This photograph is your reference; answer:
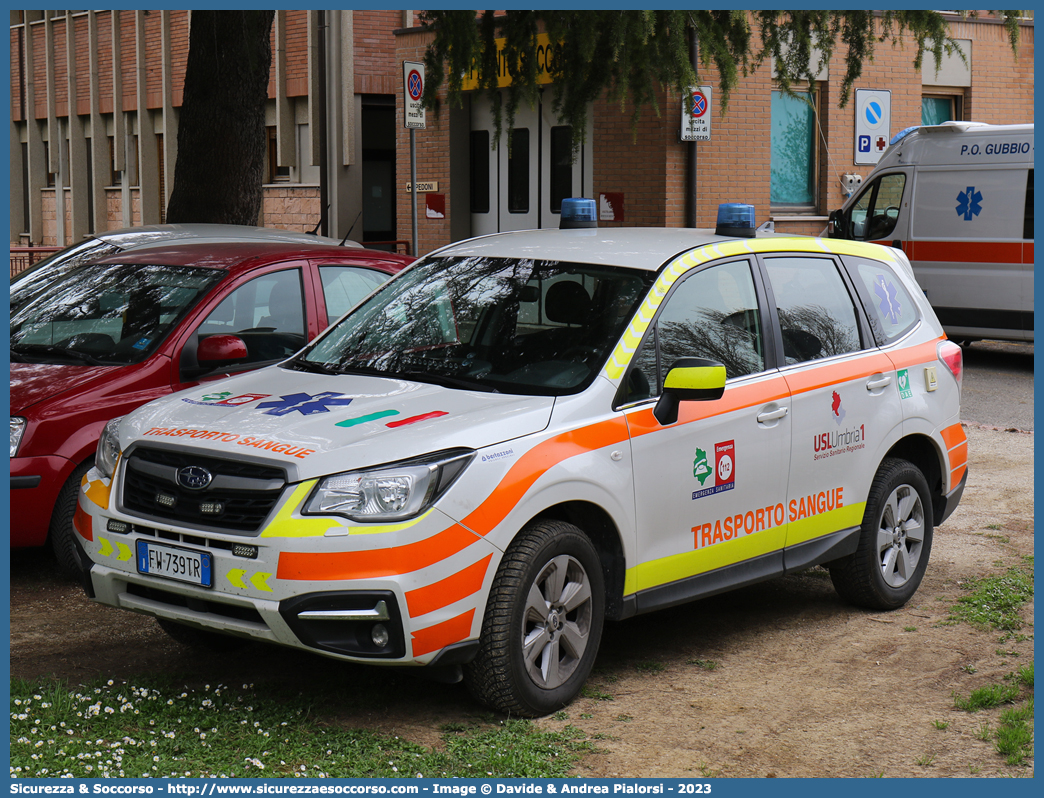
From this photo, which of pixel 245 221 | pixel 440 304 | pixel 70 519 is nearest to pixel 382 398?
pixel 440 304

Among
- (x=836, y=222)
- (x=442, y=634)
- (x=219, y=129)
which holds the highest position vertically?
(x=219, y=129)

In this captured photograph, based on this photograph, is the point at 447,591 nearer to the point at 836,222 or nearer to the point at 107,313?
the point at 107,313

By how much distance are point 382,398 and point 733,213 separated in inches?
78.5

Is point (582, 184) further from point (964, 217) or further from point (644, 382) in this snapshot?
point (644, 382)

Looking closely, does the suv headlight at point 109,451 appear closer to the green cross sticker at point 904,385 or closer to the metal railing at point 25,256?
the green cross sticker at point 904,385

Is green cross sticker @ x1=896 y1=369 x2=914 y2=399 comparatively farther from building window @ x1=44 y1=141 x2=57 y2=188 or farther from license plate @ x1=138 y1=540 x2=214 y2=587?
building window @ x1=44 y1=141 x2=57 y2=188

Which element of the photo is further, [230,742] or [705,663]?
[705,663]

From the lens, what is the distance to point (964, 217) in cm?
1523

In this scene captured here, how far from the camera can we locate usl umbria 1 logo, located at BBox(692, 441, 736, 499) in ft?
17.1

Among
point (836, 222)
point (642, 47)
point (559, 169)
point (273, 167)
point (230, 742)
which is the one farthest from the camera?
point (273, 167)

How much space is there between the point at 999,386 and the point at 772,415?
9.47 metres

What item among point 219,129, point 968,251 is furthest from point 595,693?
point 968,251

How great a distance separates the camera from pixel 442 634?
4.34 metres

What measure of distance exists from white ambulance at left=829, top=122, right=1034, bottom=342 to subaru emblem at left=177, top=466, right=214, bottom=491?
40.4 ft
